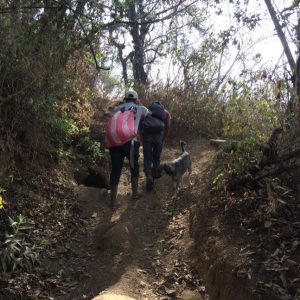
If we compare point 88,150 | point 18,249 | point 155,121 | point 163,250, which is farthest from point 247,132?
point 88,150

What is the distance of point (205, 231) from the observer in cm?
553

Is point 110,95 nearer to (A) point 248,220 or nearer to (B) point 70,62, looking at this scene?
(B) point 70,62

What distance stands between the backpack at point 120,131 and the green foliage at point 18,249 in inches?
78.4

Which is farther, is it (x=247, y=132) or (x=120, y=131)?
(x=120, y=131)

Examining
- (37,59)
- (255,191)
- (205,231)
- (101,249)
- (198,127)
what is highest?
(37,59)

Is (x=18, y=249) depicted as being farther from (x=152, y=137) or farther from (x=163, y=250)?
(x=152, y=137)

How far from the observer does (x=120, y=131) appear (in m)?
6.91

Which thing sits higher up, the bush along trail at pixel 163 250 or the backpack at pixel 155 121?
the backpack at pixel 155 121

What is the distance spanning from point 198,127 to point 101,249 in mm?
7254

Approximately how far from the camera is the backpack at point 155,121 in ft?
25.3

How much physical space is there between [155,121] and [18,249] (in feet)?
11.6

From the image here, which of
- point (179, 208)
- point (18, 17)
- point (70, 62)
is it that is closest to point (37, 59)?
point (18, 17)

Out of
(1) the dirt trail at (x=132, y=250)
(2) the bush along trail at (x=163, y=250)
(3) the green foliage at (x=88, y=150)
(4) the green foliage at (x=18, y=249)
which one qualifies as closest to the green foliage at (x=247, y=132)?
(2) the bush along trail at (x=163, y=250)

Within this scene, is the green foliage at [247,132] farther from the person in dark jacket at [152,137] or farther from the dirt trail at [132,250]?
the person in dark jacket at [152,137]
